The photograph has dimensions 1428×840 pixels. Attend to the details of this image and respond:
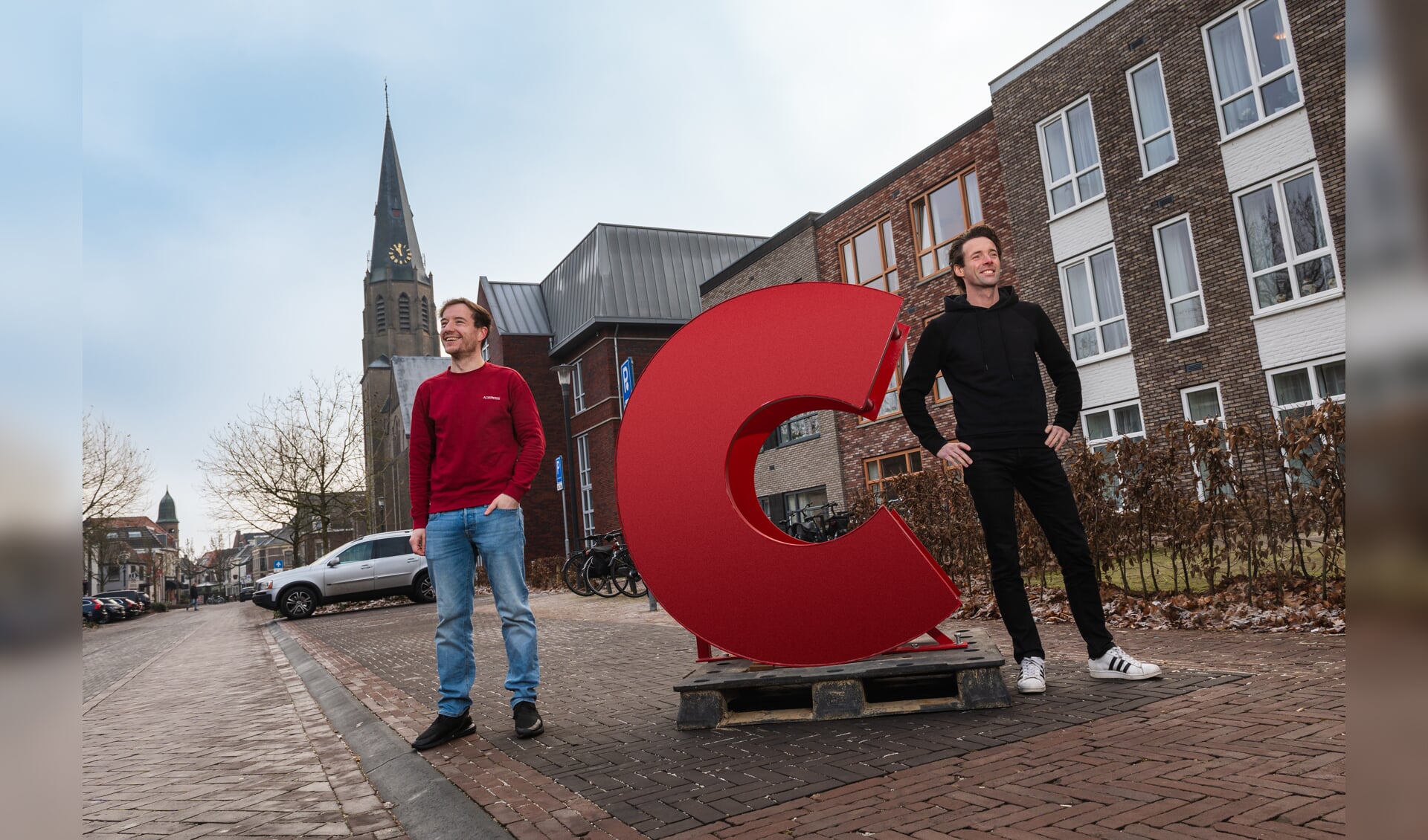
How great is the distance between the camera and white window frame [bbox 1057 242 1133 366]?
17688mm

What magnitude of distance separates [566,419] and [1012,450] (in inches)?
846

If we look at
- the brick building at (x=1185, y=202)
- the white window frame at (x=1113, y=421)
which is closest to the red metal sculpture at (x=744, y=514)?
the brick building at (x=1185, y=202)

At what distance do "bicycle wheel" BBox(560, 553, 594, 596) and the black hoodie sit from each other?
13536 millimetres

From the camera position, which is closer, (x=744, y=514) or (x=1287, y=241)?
(x=744, y=514)

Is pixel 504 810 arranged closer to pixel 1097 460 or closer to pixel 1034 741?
pixel 1034 741

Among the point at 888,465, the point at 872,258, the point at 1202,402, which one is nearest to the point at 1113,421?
the point at 1202,402

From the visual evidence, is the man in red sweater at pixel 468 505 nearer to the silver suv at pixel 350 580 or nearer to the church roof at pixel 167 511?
the silver suv at pixel 350 580

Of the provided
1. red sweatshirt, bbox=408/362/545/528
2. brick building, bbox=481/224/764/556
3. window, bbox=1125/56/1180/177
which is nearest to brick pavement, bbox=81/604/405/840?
red sweatshirt, bbox=408/362/545/528

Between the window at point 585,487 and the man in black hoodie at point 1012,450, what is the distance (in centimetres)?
2954

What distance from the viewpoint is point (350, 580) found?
20.8 metres

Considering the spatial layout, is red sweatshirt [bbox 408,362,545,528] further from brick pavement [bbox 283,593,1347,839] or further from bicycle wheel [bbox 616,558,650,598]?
bicycle wheel [bbox 616,558,650,598]

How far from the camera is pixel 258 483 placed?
3447cm

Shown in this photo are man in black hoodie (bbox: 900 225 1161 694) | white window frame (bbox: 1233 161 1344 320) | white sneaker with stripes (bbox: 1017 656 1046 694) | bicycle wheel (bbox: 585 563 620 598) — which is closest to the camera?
white sneaker with stripes (bbox: 1017 656 1046 694)

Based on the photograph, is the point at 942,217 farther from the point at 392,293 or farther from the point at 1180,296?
the point at 392,293
